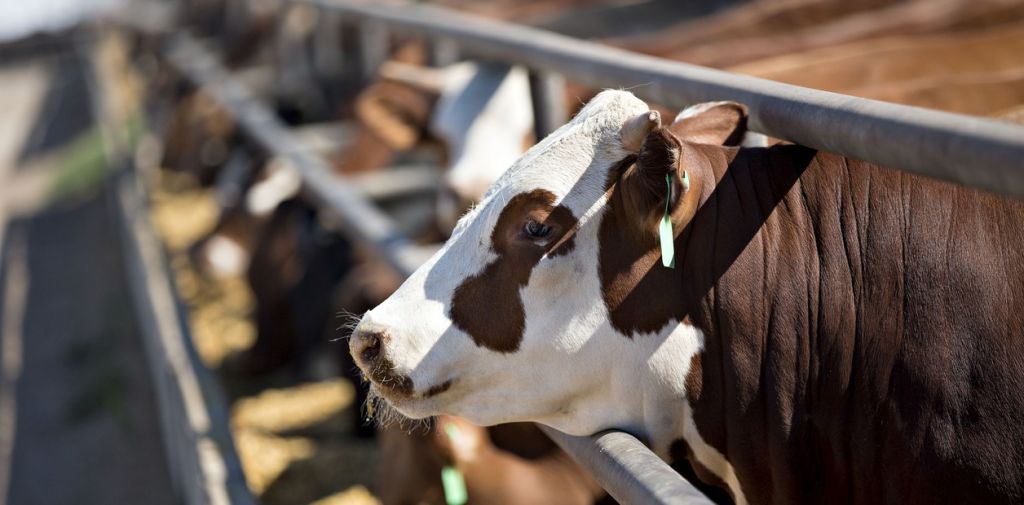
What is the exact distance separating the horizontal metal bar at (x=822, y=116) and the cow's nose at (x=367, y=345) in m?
0.75

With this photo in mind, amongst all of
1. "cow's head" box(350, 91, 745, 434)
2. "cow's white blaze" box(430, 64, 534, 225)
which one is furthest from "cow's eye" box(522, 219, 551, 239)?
"cow's white blaze" box(430, 64, 534, 225)

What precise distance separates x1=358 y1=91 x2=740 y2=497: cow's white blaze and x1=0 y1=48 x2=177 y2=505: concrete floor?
2.80m

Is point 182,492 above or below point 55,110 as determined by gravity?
above

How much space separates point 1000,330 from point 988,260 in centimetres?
11

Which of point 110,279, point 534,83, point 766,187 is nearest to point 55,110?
point 110,279

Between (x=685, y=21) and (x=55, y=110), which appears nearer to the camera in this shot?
(x=685, y=21)

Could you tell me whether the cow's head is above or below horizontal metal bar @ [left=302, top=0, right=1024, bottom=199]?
below

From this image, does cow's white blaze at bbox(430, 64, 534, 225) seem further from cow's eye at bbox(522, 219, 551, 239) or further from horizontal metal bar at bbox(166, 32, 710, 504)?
cow's eye at bbox(522, 219, 551, 239)

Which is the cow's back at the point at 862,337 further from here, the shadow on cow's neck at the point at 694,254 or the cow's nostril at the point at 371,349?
the cow's nostril at the point at 371,349

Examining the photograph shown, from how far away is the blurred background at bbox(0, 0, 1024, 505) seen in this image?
3.10 meters

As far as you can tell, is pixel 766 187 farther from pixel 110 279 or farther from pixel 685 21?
pixel 110 279

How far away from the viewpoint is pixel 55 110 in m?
15.4

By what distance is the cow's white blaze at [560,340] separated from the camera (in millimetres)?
1875

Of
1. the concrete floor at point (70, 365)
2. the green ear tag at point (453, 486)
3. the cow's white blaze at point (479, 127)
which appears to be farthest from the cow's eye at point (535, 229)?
the concrete floor at point (70, 365)
